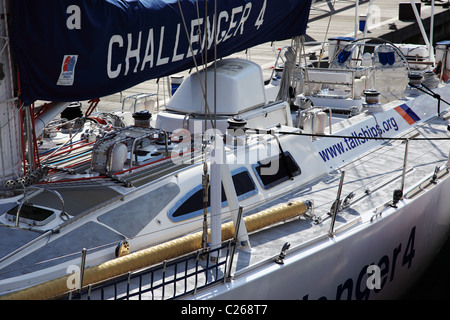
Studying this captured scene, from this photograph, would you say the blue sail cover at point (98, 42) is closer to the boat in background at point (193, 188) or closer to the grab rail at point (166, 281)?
the boat in background at point (193, 188)

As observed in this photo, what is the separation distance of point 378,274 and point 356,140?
2439 millimetres

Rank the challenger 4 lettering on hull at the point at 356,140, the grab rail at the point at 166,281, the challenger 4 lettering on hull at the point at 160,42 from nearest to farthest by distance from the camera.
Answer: the grab rail at the point at 166,281 → the challenger 4 lettering on hull at the point at 160,42 → the challenger 4 lettering on hull at the point at 356,140

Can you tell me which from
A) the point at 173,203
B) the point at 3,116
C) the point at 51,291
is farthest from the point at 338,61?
the point at 51,291

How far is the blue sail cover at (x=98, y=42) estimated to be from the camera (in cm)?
527

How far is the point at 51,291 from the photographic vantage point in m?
4.66

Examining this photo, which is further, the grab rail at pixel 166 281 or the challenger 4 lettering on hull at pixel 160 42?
the challenger 4 lettering on hull at pixel 160 42

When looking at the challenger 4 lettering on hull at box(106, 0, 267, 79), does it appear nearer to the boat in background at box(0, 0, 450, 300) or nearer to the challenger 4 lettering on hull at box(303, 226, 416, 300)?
the boat in background at box(0, 0, 450, 300)

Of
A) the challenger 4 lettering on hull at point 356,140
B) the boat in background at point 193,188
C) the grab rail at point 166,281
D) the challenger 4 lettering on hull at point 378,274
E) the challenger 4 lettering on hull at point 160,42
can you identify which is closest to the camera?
the grab rail at point 166,281

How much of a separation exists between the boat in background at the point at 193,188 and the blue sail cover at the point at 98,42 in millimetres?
14

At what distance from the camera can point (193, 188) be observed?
20.4 ft

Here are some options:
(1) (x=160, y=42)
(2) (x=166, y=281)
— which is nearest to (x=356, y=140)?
(1) (x=160, y=42)

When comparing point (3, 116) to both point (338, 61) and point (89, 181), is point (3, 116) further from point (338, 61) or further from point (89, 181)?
point (338, 61)

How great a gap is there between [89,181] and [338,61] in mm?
6743

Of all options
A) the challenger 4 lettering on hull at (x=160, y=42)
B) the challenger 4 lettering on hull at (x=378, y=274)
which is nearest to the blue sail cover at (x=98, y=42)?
the challenger 4 lettering on hull at (x=160, y=42)
